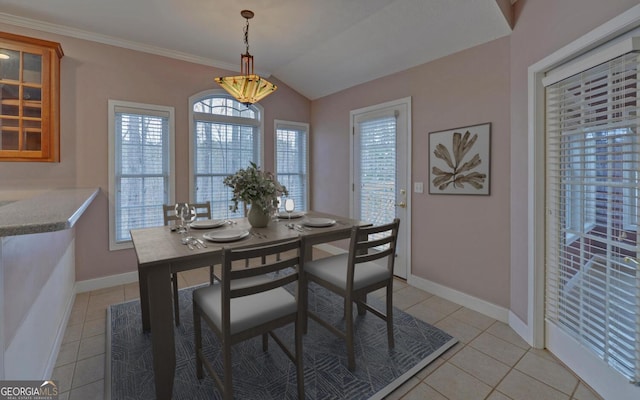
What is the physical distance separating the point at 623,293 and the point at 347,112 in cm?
347

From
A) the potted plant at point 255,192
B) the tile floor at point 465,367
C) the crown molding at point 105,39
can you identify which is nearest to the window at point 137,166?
the crown molding at point 105,39

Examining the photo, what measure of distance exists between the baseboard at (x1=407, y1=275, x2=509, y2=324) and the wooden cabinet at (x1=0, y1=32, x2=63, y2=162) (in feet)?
13.3

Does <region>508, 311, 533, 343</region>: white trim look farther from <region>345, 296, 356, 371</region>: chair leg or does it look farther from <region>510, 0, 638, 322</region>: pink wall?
<region>345, 296, 356, 371</region>: chair leg

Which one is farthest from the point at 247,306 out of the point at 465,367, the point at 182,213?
the point at 465,367

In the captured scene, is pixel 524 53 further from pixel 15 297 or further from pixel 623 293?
pixel 15 297

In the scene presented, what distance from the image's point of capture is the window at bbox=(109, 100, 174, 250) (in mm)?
3415

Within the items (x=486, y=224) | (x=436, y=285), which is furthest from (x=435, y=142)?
(x=436, y=285)

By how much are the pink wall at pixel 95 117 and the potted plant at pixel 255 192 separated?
1.96m

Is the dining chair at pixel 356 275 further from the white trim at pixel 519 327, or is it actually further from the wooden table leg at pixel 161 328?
the white trim at pixel 519 327

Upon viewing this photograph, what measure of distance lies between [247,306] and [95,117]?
3040mm

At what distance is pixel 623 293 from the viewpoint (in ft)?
5.14

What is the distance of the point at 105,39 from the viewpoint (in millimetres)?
3262

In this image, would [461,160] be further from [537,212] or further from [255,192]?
[255,192]

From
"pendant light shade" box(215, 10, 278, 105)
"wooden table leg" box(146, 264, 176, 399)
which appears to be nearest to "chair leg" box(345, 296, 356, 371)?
"wooden table leg" box(146, 264, 176, 399)
